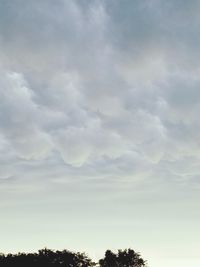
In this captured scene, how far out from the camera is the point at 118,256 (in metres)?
188

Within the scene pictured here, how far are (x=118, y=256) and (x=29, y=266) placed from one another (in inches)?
1563

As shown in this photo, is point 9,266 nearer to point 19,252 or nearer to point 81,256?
point 19,252

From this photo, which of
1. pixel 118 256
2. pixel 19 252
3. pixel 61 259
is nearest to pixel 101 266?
pixel 118 256

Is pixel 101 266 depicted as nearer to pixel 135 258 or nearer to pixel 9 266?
pixel 135 258

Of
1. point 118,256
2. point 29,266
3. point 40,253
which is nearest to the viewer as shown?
point 29,266

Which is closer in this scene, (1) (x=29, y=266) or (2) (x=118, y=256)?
(1) (x=29, y=266)

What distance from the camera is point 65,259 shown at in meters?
174

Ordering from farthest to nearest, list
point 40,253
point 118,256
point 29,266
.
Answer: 1. point 118,256
2. point 40,253
3. point 29,266

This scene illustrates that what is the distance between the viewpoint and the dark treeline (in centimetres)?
16550

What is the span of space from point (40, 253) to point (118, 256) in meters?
31.8

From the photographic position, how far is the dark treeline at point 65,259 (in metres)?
166

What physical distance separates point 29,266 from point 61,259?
14.5m

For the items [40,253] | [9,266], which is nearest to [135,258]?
[40,253]

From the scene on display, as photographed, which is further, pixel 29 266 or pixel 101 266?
pixel 101 266
